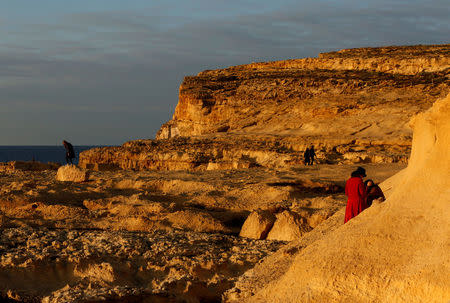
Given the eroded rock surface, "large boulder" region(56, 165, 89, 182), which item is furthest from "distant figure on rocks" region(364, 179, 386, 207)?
"large boulder" region(56, 165, 89, 182)

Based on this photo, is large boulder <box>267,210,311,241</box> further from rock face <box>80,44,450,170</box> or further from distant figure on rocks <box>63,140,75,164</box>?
rock face <box>80,44,450,170</box>

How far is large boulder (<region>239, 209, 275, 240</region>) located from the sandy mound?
3.27 m

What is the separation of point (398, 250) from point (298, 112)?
81.4 ft

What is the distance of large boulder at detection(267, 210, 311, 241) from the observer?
775cm

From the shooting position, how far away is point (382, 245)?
169 inches

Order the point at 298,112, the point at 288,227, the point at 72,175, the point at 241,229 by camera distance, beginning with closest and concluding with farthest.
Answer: the point at 288,227
the point at 241,229
the point at 72,175
the point at 298,112

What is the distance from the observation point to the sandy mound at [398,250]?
12.7ft

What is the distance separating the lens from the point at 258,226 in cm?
818

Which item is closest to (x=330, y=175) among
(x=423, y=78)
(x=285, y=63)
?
(x=423, y=78)

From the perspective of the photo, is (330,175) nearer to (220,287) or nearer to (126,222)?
Result: (126,222)

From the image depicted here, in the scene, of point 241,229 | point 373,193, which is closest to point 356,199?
point 373,193

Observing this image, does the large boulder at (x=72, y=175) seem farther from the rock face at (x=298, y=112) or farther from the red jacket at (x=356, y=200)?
the red jacket at (x=356, y=200)

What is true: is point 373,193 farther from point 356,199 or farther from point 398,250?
point 398,250

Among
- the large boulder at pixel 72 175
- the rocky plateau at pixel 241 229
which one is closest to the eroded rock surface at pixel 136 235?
the rocky plateau at pixel 241 229
